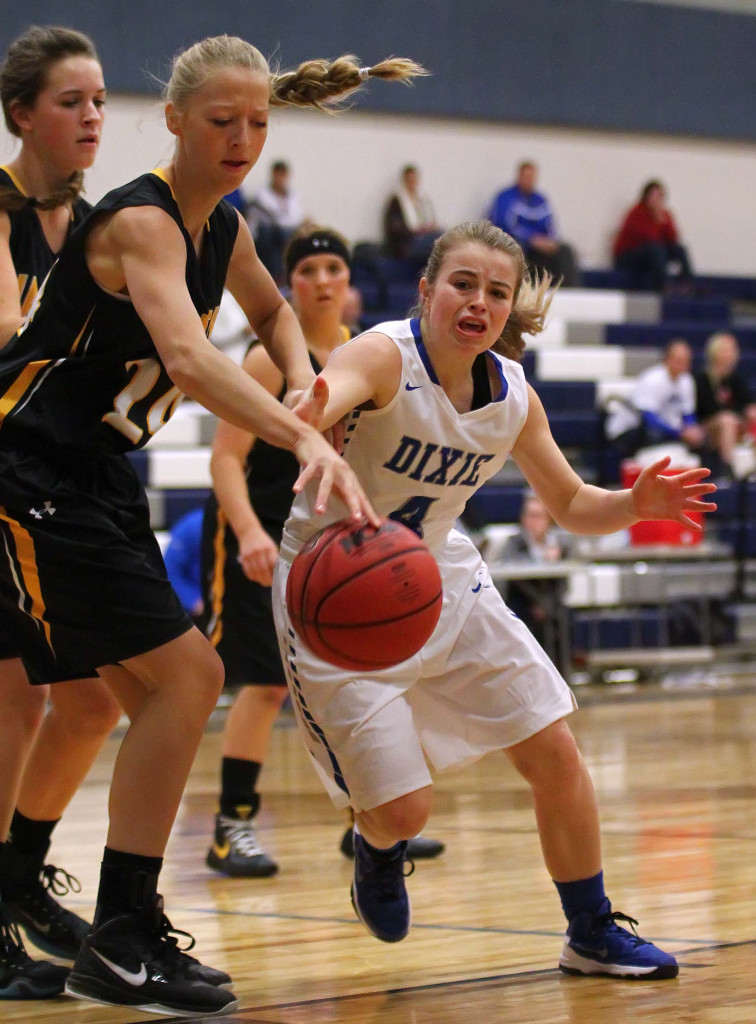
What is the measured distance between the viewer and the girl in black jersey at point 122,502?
2598mm

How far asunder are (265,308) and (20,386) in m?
0.57

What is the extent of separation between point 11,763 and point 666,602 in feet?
25.6

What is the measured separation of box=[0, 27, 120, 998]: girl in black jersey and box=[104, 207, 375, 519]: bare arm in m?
0.48

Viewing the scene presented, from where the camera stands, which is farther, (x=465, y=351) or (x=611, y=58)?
(x=611, y=58)

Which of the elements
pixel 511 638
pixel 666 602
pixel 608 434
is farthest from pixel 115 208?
pixel 608 434

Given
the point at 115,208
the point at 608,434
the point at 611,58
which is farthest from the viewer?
the point at 611,58

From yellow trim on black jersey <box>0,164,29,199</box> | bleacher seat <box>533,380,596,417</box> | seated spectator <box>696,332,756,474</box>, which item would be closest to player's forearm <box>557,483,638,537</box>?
yellow trim on black jersey <box>0,164,29,199</box>

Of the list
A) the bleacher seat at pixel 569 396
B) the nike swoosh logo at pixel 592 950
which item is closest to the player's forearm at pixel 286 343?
the nike swoosh logo at pixel 592 950

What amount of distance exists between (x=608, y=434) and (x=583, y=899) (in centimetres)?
878

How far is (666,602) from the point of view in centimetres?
1026

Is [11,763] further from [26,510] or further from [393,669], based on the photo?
[393,669]

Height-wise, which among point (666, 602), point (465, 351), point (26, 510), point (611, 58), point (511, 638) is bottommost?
point (666, 602)

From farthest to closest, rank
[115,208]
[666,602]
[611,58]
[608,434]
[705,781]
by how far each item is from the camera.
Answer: [611,58]
[608,434]
[666,602]
[705,781]
[115,208]

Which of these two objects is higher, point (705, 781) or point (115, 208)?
point (115, 208)
